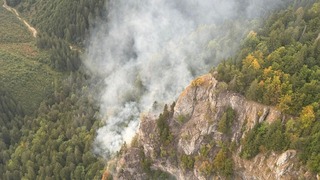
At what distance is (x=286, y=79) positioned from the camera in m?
75.2

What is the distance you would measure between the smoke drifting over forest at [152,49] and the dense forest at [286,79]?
14.3 m

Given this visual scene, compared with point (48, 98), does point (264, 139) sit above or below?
below

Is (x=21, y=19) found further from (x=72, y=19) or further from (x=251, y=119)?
(x=251, y=119)

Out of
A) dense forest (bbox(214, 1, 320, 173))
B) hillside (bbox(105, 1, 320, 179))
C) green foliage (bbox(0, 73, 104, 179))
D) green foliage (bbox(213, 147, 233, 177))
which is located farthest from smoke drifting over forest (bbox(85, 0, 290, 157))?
green foliage (bbox(213, 147, 233, 177))

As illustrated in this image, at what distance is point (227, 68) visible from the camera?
84000 millimetres

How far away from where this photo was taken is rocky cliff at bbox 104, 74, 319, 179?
7588 centimetres

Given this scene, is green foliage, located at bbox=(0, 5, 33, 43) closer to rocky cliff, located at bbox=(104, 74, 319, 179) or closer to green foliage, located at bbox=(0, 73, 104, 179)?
green foliage, located at bbox=(0, 73, 104, 179)

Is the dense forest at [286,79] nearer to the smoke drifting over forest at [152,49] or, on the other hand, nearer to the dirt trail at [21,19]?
the smoke drifting over forest at [152,49]

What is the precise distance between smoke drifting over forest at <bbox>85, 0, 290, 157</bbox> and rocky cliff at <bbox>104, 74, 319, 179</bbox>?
11.8 m

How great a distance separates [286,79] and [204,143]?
26.5m

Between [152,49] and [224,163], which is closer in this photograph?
[224,163]

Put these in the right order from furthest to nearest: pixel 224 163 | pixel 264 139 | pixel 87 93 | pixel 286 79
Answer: pixel 87 93, pixel 224 163, pixel 286 79, pixel 264 139

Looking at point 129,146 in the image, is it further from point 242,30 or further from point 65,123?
point 242,30

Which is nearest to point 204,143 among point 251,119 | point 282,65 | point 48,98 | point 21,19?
point 251,119
